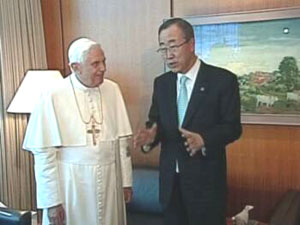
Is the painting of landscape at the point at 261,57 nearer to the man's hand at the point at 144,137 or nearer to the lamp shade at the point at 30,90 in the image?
the man's hand at the point at 144,137

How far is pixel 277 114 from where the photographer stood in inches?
117

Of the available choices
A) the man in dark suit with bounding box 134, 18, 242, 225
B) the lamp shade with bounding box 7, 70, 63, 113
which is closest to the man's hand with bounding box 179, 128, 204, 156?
the man in dark suit with bounding box 134, 18, 242, 225

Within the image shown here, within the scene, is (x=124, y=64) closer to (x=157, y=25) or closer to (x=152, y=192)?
(x=157, y=25)

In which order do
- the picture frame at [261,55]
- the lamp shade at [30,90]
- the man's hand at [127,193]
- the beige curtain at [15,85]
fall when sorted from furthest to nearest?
the beige curtain at [15,85], the lamp shade at [30,90], the picture frame at [261,55], the man's hand at [127,193]

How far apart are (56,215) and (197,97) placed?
1.02m

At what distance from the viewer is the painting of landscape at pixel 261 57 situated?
2896mm

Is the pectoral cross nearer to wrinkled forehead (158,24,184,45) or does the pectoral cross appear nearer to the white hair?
the white hair

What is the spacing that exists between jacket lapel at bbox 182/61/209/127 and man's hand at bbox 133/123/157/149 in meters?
0.18

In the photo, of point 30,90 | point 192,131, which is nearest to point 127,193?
point 192,131

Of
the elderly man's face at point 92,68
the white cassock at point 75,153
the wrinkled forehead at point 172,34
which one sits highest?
the wrinkled forehead at point 172,34

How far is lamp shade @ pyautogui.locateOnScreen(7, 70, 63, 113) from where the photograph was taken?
10.7ft

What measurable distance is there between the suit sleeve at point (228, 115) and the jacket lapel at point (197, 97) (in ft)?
0.31

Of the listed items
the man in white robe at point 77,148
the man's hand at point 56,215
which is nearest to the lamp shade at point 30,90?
the man in white robe at point 77,148

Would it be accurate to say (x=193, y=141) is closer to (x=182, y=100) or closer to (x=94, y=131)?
(x=182, y=100)
